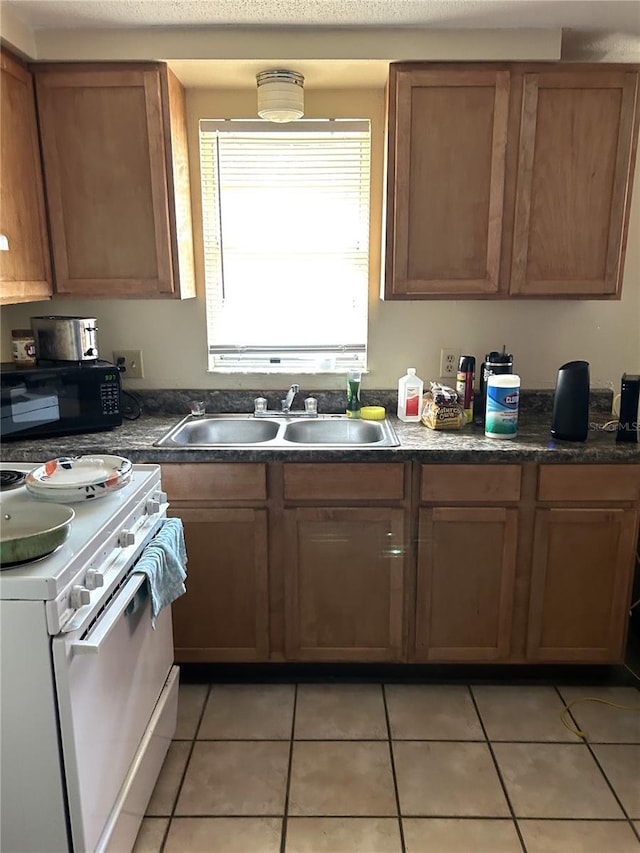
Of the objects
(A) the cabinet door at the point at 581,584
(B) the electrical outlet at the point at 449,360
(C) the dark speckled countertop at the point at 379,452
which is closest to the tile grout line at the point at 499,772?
(A) the cabinet door at the point at 581,584

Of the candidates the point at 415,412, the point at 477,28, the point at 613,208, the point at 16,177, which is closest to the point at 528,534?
the point at 415,412

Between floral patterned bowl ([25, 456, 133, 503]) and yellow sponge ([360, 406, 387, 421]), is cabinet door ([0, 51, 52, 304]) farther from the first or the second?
yellow sponge ([360, 406, 387, 421])

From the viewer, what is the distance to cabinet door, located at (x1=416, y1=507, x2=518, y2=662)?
2.20m

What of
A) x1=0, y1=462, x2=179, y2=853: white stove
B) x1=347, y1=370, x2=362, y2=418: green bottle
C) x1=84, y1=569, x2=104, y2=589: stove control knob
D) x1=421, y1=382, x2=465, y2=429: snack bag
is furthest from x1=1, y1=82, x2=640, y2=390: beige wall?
x1=84, y1=569, x2=104, y2=589: stove control knob

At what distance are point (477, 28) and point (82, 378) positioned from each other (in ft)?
5.95

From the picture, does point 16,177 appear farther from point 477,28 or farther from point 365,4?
point 477,28

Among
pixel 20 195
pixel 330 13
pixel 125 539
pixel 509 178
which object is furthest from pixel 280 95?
pixel 125 539

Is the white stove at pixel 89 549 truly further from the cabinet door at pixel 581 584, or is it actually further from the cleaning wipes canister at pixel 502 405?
the cabinet door at pixel 581 584

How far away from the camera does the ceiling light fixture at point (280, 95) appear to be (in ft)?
7.33

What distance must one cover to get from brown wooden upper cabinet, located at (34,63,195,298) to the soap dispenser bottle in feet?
3.07

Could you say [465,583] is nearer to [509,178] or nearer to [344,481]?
[344,481]

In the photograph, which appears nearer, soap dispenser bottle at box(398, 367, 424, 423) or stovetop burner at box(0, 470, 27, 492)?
stovetop burner at box(0, 470, 27, 492)

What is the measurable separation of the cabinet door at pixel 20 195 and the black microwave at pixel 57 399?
27 centimetres

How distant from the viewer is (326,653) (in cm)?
230
